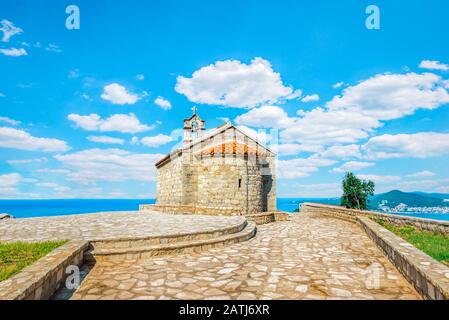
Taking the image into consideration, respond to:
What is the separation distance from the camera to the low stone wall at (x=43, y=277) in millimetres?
3236

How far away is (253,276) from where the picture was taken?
520 cm

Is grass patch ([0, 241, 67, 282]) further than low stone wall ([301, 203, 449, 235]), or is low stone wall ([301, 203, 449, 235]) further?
low stone wall ([301, 203, 449, 235])

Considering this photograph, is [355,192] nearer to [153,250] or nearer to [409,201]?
[153,250]

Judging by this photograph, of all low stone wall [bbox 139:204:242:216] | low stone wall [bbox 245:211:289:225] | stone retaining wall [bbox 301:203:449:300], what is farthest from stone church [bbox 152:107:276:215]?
stone retaining wall [bbox 301:203:449:300]

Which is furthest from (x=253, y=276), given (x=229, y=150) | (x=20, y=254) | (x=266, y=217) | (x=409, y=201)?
(x=409, y=201)

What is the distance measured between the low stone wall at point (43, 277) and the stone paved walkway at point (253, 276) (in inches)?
15.4

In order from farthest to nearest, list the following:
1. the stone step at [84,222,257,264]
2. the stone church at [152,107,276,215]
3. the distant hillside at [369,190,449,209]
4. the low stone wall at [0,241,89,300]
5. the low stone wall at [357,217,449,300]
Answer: the distant hillside at [369,190,449,209] → the stone church at [152,107,276,215] → the stone step at [84,222,257,264] → the low stone wall at [357,217,449,300] → the low stone wall at [0,241,89,300]

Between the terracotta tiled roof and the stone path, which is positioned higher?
the terracotta tiled roof

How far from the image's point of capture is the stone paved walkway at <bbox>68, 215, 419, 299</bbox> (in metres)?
4.28

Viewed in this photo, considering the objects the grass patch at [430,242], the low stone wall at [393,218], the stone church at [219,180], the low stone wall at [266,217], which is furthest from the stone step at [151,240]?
the low stone wall at [393,218]

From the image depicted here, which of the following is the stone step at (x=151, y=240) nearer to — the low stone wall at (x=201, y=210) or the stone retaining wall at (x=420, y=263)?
the stone retaining wall at (x=420, y=263)

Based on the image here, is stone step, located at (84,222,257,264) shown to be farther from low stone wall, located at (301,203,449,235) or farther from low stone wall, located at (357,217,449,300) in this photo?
low stone wall, located at (301,203,449,235)

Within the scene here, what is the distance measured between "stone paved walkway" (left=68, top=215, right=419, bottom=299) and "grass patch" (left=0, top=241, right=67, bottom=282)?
3.17ft
